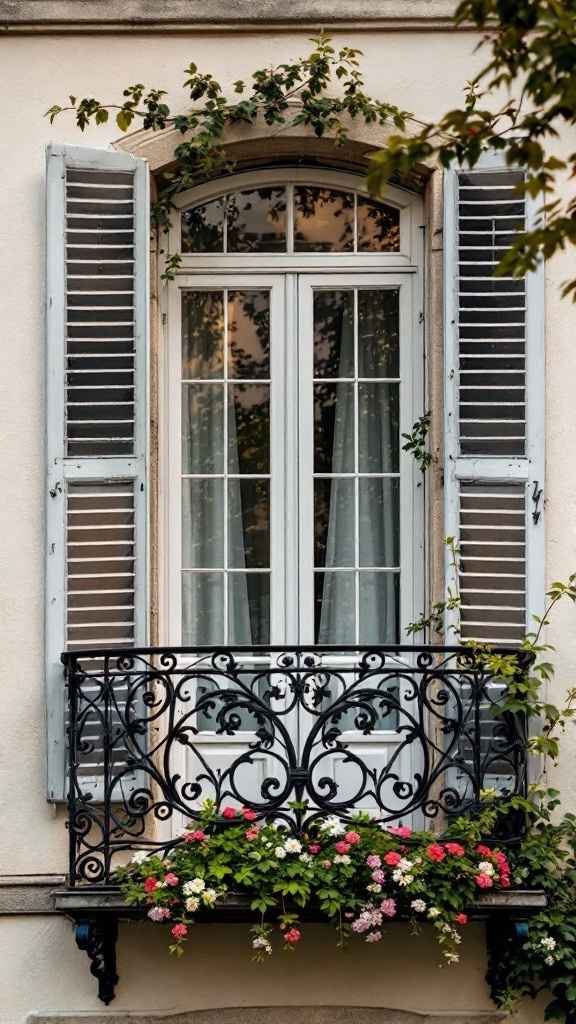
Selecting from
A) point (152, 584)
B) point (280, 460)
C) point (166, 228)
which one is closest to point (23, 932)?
point (152, 584)

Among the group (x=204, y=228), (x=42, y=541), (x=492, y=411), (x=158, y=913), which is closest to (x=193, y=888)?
(x=158, y=913)

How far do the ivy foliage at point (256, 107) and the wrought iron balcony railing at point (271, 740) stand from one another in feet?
7.22

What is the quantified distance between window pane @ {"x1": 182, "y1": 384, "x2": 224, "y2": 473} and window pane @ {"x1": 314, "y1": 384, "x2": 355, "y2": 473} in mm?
470

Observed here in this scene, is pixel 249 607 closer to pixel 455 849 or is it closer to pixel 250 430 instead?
pixel 250 430

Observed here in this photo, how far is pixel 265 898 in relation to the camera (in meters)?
5.31

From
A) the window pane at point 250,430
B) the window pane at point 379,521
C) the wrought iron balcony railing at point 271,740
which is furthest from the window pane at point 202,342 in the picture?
the wrought iron balcony railing at point 271,740

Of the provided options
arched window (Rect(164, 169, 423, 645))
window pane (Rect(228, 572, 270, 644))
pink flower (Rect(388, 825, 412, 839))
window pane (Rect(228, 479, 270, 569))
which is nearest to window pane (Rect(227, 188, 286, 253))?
arched window (Rect(164, 169, 423, 645))

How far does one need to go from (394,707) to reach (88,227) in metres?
2.57

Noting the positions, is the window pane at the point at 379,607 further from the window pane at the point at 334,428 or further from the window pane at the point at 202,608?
the window pane at the point at 202,608

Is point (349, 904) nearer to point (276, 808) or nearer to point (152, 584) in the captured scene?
point (276, 808)

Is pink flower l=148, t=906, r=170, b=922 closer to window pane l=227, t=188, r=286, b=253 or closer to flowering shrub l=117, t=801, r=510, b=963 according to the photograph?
flowering shrub l=117, t=801, r=510, b=963

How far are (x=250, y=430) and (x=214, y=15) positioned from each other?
1950mm

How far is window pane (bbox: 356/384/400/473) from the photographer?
639 cm

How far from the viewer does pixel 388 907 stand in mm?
5266
